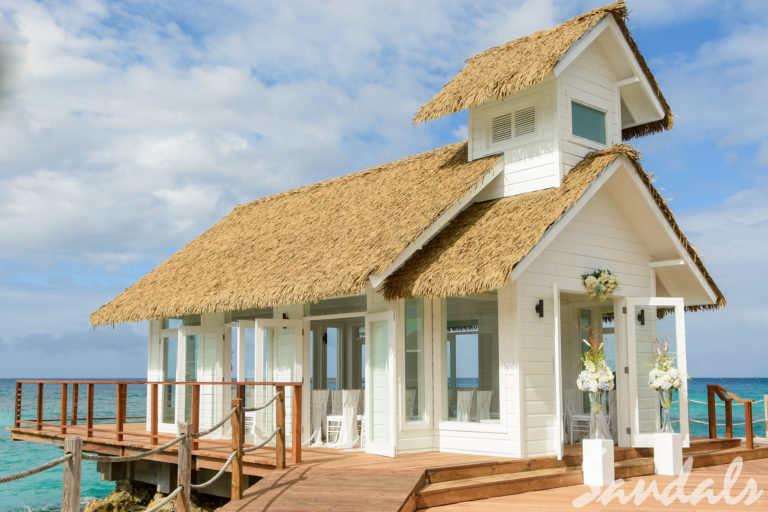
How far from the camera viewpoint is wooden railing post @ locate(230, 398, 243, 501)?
Answer: 27.9ft

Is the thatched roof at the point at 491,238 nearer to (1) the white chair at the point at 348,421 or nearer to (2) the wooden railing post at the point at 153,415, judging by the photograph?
(1) the white chair at the point at 348,421

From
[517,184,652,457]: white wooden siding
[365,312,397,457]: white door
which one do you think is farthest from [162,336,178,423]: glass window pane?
[517,184,652,457]: white wooden siding

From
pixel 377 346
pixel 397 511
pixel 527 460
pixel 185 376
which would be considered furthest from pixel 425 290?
pixel 185 376

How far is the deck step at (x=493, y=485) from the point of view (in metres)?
8.09

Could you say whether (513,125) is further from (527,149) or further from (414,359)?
(414,359)

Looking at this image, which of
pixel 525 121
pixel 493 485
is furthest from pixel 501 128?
pixel 493 485

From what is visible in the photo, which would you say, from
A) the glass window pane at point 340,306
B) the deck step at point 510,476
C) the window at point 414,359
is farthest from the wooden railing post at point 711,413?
the glass window pane at point 340,306

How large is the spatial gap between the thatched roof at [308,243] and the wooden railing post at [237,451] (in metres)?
2.02

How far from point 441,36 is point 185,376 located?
6842 millimetres

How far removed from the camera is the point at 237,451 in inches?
343

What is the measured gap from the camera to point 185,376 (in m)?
13.0

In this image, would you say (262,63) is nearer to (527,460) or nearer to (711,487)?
(527,460)

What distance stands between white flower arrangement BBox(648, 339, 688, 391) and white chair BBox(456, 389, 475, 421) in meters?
2.46

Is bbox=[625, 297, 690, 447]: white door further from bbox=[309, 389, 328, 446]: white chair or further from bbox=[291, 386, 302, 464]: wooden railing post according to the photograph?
bbox=[291, 386, 302, 464]: wooden railing post
